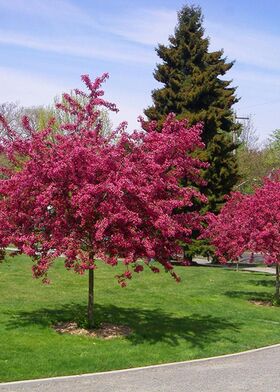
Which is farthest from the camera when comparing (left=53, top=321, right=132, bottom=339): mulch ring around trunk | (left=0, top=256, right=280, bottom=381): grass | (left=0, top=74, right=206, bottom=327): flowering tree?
(left=53, top=321, right=132, bottom=339): mulch ring around trunk

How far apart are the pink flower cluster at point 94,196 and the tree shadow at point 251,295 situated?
26.3 feet

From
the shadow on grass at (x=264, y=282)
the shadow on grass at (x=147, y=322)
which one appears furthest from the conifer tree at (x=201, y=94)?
the shadow on grass at (x=147, y=322)

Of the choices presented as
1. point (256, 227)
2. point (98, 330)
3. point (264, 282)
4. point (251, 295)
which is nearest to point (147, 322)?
point (98, 330)

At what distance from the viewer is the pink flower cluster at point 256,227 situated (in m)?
15.6

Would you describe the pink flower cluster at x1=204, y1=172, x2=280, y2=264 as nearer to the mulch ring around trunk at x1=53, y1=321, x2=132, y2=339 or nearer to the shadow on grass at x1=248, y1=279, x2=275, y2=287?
the mulch ring around trunk at x1=53, y1=321, x2=132, y2=339

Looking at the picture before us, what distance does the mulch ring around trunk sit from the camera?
11102 millimetres

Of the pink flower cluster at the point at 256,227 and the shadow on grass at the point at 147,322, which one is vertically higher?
the pink flower cluster at the point at 256,227

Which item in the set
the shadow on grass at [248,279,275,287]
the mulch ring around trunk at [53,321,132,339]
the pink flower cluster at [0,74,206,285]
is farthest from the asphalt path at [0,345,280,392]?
the shadow on grass at [248,279,275,287]

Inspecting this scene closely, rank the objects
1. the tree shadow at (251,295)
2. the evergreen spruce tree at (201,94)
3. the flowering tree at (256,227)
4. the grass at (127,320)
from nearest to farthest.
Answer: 1. the grass at (127,320)
2. the flowering tree at (256,227)
3. the tree shadow at (251,295)
4. the evergreen spruce tree at (201,94)

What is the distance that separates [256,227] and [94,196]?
7.34m

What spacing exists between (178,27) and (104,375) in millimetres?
30911

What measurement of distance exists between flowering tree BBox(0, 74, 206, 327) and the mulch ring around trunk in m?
1.41

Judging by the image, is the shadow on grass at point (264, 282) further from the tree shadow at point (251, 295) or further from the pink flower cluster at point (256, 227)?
the pink flower cluster at point (256, 227)

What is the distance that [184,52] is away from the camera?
34906 millimetres
